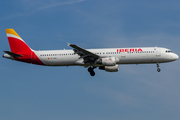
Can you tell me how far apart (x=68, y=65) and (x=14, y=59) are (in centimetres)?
1047

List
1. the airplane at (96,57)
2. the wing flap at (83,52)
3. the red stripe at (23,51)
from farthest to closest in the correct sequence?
1. the red stripe at (23,51)
2. the airplane at (96,57)
3. the wing flap at (83,52)

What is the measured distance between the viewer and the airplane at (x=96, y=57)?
4841 cm

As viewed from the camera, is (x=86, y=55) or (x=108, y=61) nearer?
(x=108, y=61)

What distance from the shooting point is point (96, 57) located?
49.0 meters

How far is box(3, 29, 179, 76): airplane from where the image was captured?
48406 mm

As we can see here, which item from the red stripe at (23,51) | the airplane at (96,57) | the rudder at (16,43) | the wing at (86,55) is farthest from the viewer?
the rudder at (16,43)

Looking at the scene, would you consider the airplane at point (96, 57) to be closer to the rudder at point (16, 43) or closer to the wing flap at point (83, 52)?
the wing flap at point (83, 52)

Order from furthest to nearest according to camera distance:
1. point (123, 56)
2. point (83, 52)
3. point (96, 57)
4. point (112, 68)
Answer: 1. point (112, 68)
2. point (96, 57)
3. point (123, 56)
4. point (83, 52)

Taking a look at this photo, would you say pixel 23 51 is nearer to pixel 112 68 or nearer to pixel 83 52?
pixel 83 52

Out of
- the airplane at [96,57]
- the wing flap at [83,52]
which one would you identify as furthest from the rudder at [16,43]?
the wing flap at [83,52]

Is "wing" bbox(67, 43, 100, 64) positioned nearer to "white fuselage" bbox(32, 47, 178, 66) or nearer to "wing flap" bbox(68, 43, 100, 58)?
"wing flap" bbox(68, 43, 100, 58)

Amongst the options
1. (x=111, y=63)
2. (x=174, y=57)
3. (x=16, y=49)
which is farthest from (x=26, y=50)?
(x=174, y=57)

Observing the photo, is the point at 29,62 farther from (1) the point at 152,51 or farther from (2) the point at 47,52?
(1) the point at 152,51

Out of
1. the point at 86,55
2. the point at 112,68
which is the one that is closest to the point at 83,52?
the point at 86,55
